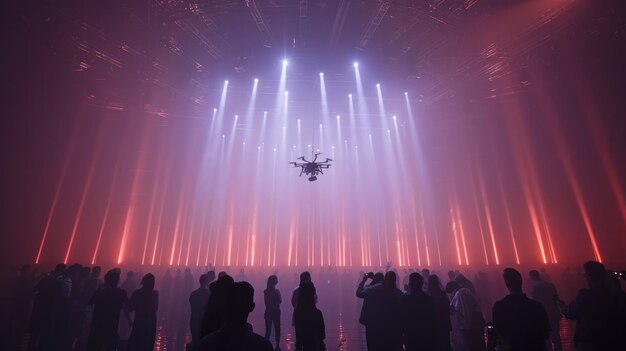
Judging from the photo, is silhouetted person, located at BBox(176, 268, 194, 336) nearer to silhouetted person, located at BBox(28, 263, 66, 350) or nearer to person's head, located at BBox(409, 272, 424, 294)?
silhouetted person, located at BBox(28, 263, 66, 350)

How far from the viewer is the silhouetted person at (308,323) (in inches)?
140

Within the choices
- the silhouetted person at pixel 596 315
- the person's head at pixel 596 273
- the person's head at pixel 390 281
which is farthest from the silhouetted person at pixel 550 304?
the person's head at pixel 390 281

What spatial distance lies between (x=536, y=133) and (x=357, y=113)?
11.0m

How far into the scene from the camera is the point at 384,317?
3.94m

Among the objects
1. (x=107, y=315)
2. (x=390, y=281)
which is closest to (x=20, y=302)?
(x=107, y=315)

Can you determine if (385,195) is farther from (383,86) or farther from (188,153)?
(188,153)

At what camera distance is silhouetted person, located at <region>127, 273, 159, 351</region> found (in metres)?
4.63

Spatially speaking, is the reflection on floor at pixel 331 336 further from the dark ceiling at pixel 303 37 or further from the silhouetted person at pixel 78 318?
the dark ceiling at pixel 303 37

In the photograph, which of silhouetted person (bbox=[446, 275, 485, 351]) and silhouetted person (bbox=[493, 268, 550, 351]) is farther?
silhouetted person (bbox=[446, 275, 485, 351])

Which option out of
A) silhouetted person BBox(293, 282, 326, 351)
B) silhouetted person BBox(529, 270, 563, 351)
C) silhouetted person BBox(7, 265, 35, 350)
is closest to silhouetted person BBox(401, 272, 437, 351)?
silhouetted person BBox(293, 282, 326, 351)

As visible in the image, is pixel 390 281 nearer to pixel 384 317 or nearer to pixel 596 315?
pixel 384 317

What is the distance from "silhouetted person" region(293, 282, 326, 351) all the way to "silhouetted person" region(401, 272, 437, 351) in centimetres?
110

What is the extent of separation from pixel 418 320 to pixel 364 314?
2.87 feet

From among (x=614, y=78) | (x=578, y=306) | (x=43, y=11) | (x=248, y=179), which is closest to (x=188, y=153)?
(x=248, y=179)
